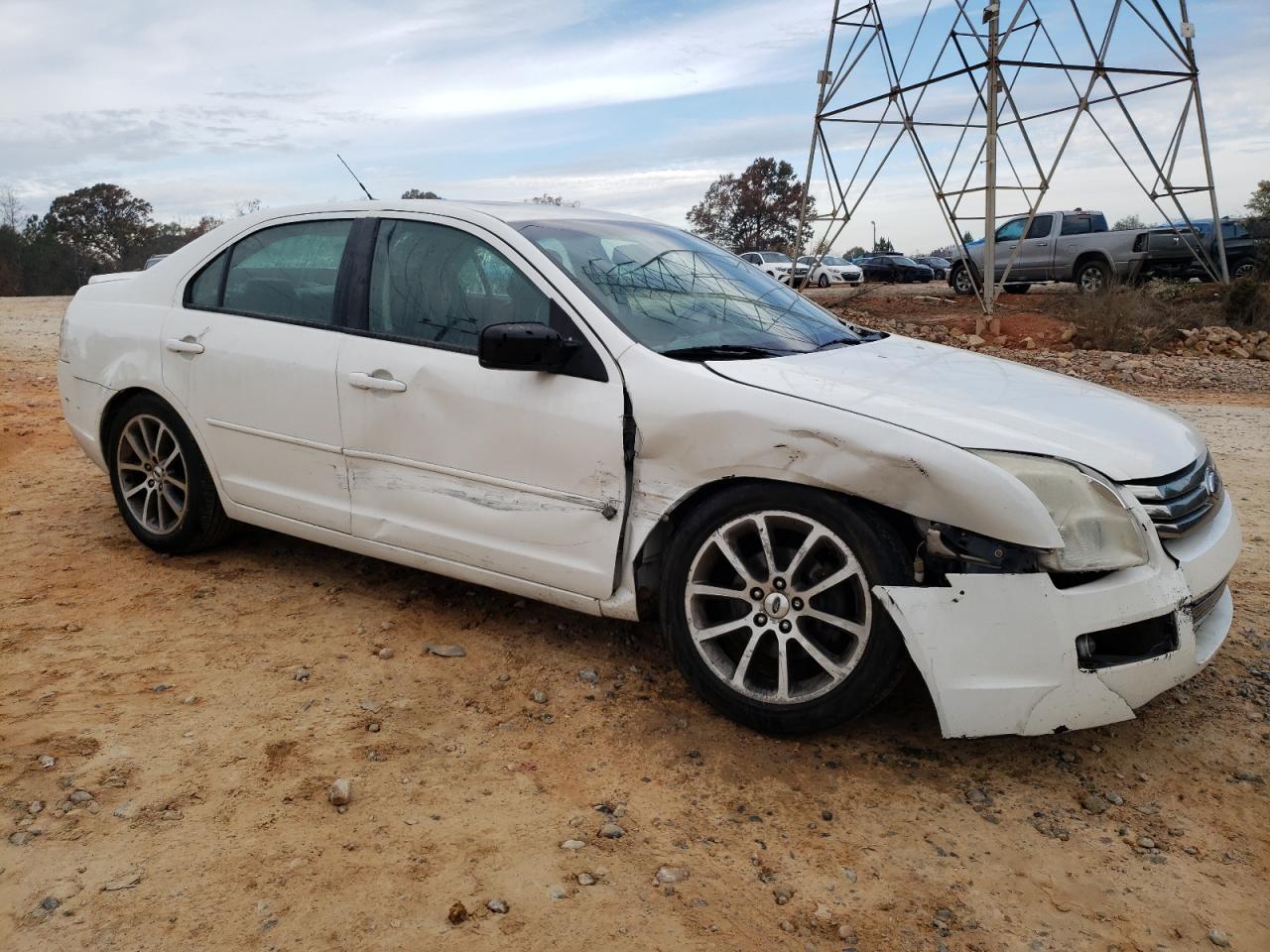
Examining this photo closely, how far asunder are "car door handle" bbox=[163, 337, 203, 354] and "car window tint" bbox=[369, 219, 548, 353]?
3.13 ft

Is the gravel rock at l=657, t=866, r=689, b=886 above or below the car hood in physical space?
below

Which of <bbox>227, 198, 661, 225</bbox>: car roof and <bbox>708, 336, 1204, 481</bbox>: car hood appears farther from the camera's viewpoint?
<bbox>227, 198, 661, 225</bbox>: car roof

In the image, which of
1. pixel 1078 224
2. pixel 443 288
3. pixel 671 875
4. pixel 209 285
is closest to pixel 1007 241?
pixel 1078 224

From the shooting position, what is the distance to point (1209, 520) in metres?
3.09

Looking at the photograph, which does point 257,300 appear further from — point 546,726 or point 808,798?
point 808,798

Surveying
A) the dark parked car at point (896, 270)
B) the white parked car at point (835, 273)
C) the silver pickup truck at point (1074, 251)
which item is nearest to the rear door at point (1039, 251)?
the silver pickup truck at point (1074, 251)

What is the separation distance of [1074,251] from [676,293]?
63.0 feet

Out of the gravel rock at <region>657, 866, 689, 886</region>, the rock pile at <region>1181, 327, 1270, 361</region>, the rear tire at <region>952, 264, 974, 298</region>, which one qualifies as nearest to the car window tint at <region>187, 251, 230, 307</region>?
the gravel rock at <region>657, 866, 689, 886</region>

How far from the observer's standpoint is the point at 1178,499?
2.89m

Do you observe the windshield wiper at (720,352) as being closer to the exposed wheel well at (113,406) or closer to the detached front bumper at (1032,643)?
the detached front bumper at (1032,643)

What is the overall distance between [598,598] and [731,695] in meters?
0.55

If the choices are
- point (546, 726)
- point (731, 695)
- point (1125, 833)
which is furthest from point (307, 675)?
point (1125, 833)

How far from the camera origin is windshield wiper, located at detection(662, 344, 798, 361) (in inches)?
128

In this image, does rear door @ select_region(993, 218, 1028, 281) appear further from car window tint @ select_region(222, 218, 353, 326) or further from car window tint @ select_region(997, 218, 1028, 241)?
car window tint @ select_region(222, 218, 353, 326)
